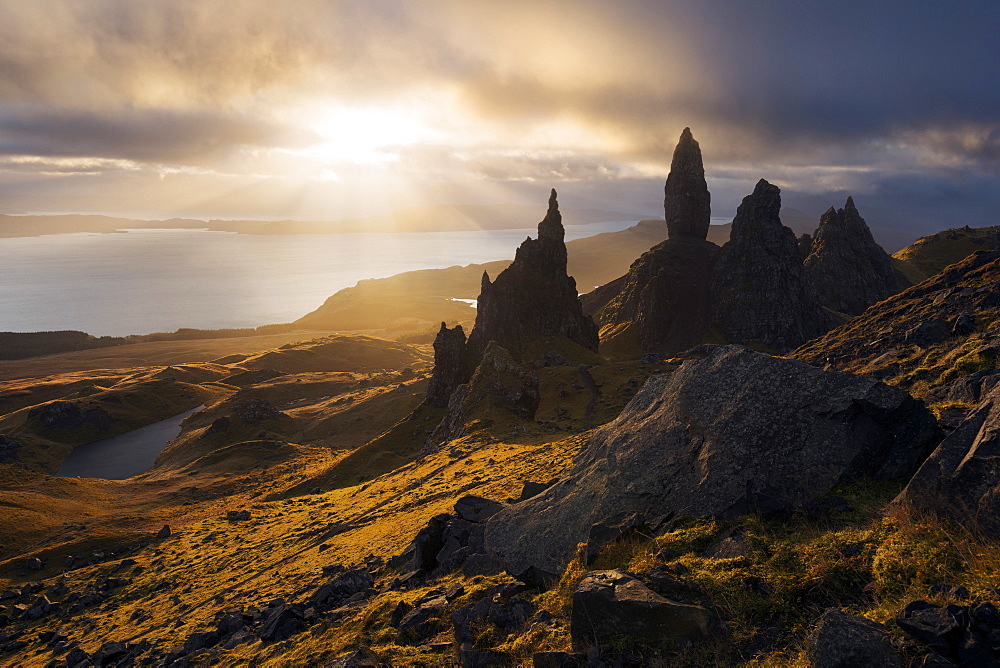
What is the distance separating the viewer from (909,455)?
1273 centimetres

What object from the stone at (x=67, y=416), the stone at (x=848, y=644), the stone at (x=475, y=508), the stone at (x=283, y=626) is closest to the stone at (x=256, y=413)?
the stone at (x=67, y=416)

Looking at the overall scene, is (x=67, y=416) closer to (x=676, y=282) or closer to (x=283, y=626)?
(x=283, y=626)

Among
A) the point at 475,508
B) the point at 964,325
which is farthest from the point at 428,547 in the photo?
the point at 964,325

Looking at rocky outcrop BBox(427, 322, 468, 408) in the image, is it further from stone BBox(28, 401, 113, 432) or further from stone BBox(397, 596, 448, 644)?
stone BBox(28, 401, 113, 432)

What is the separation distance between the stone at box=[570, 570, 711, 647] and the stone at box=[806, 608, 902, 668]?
215 cm

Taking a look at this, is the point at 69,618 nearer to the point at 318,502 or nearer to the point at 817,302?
the point at 318,502

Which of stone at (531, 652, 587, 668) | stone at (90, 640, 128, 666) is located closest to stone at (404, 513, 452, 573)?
stone at (531, 652, 587, 668)

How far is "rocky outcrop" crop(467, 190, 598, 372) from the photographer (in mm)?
112875

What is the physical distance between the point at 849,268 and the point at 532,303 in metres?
127

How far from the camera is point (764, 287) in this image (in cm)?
14775

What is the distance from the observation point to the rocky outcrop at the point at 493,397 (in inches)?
2805

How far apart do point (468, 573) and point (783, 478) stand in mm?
11319

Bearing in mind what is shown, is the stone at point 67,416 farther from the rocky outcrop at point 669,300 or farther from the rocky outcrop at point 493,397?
the rocky outcrop at point 669,300

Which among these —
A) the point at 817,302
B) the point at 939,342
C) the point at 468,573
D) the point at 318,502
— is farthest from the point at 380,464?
the point at 817,302
